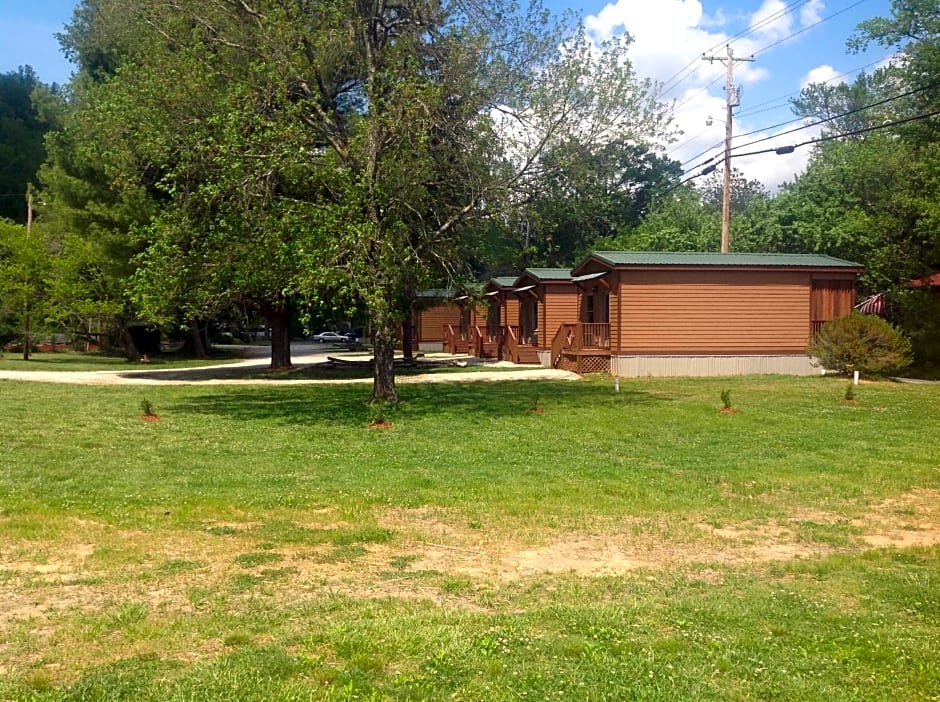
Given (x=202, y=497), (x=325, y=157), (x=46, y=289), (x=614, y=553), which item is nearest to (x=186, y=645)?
(x=614, y=553)

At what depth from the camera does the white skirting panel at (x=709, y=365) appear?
24.7 meters

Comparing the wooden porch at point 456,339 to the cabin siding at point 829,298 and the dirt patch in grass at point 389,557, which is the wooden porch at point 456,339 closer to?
the cabin siding at point 829,298

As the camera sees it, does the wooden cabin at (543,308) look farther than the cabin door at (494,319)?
No

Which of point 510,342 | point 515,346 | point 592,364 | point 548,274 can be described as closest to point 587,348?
point 592,364

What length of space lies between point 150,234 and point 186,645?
12.4 metres

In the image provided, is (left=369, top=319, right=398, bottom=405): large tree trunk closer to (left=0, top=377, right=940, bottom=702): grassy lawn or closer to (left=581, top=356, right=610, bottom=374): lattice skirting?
(left=0, top=377, right=940, bottom=702): grassy lawn

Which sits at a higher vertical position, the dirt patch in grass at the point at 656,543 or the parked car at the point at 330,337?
the parked car at the point at 330,337

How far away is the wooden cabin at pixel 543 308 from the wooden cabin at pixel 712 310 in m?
4.06

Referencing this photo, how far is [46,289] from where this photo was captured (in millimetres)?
31812

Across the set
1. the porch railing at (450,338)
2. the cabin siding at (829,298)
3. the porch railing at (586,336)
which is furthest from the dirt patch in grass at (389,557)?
the porch railing at (450,338)

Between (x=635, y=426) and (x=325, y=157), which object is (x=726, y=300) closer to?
(x=635, y=426)

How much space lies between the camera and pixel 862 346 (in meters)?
22.7

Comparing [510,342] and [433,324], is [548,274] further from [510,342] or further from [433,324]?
[433,324]

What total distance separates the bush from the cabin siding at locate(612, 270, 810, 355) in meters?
1.44
